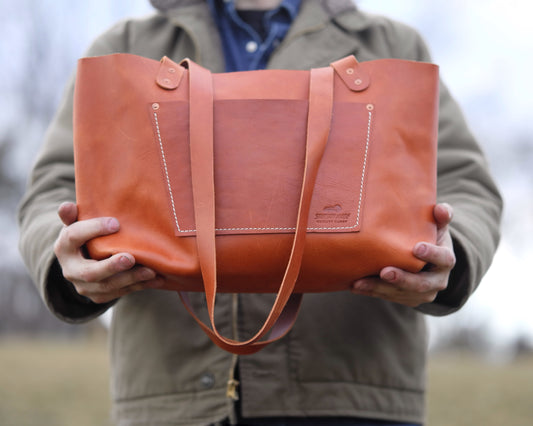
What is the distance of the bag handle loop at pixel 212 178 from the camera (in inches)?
61.1

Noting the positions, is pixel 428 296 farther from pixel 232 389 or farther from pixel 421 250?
pixel 232 389

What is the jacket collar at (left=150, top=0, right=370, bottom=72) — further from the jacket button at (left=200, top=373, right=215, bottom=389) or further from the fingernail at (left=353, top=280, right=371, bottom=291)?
the jacket button at (left=200, top=373, right=215, bottom=389)

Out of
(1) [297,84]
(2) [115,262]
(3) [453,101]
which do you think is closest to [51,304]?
(2) [115,262]

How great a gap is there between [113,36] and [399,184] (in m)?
1.10

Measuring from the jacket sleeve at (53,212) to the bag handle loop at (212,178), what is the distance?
46 cm

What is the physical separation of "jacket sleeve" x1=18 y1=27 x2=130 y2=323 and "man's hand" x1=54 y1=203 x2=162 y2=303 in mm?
202

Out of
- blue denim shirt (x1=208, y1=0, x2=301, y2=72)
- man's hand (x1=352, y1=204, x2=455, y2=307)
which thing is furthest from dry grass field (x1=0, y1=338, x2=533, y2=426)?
blue denim shirt (x1=208, y1=0, x2=301, y2=72)

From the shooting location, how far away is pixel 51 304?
1.86 metres

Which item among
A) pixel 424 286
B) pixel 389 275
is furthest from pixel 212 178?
pixel 424 286

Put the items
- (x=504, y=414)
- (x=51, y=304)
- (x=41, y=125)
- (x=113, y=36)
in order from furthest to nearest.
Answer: (x=41, y=125) → (x=504, y=414) → (x=113, y=36) → (x=51, y=304)

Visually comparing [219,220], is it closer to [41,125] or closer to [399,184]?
[399,184]

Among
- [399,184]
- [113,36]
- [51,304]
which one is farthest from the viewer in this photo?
[113,36]

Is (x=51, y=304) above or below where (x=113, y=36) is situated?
below

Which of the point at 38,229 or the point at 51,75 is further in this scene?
the point at 51,75
